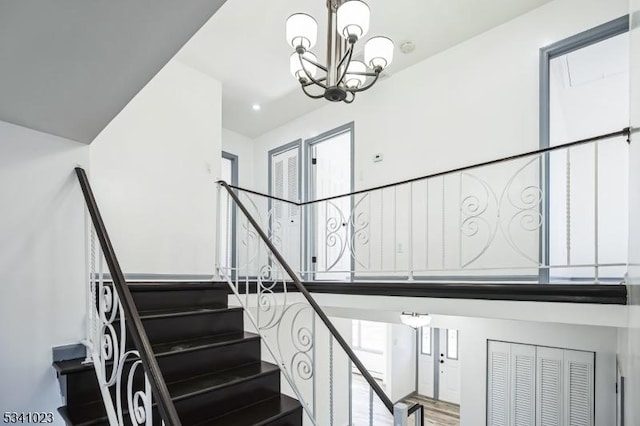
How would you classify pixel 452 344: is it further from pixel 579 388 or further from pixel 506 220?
pixel 506 220

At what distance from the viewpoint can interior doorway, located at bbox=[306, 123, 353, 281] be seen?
17.5 ft

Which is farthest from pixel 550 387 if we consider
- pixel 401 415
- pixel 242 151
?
pixel 242 151

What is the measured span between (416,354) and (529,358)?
512cm

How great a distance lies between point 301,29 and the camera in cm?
248

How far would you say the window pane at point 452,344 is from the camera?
826cm

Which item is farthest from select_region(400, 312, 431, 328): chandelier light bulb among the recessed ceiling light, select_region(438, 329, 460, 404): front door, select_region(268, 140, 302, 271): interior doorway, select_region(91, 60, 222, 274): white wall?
select_region(438, 329, 460, 404): front door

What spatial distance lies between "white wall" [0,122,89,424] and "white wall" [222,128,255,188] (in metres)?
4.34

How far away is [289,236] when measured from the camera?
5789 millimetres

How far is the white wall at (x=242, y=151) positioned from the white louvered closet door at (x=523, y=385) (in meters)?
4.83

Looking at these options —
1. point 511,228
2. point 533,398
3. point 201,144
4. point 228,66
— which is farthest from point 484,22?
point 533,398

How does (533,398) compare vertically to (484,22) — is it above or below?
below

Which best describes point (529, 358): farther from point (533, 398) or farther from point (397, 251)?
point (397, 251)

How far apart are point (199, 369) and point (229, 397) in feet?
0.94

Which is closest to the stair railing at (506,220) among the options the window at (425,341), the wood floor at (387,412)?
the wood floor at (387,412)
